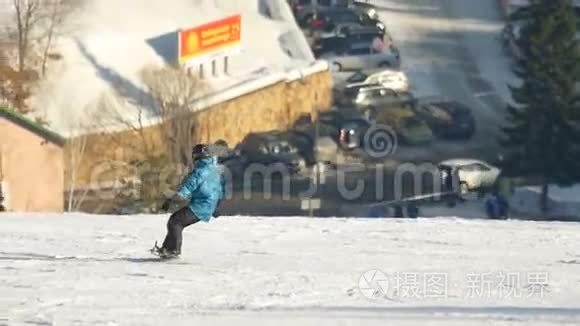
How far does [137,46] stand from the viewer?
36375 mm

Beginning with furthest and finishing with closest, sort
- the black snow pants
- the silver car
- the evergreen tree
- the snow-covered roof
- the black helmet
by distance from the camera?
the silver car < the evergreen tree < the snow-covered roof < the black snow pants < the black helmet

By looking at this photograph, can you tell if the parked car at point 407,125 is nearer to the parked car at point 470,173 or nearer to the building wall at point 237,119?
the building wall at point 237,119

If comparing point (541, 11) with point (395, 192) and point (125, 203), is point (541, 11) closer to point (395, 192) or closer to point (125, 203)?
point (395, 192)

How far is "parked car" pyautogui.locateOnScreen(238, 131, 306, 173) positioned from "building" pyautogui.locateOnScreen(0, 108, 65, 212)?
7641 mm

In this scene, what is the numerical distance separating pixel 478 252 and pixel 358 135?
22164mm

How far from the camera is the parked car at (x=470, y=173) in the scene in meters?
30.0

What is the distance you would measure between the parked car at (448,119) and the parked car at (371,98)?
0.79 meters

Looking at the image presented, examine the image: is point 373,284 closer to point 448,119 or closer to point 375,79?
point 448,119

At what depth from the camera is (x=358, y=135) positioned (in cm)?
3297

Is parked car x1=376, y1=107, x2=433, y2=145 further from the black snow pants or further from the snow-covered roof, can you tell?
the black snow pants

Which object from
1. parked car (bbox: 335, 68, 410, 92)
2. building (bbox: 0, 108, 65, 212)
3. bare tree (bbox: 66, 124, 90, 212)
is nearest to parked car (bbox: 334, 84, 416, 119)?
parked car (bbox: 335, 68, 410, 92)

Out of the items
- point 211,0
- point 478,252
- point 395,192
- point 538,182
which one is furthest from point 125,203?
point 211,0

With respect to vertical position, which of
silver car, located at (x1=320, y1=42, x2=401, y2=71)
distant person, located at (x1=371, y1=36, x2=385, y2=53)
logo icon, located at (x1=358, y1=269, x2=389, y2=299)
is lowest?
logo icon, located at (x1=358, y1=269, x2=389, y2=299)

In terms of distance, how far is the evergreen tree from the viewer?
32.5 meters
